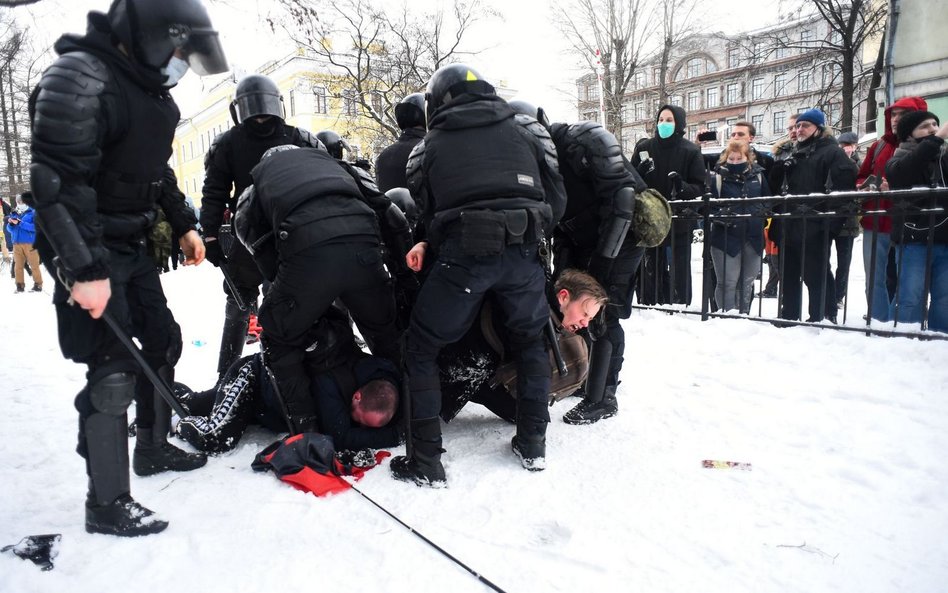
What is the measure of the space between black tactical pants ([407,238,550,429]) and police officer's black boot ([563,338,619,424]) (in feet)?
2.32

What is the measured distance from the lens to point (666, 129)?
5582 mm

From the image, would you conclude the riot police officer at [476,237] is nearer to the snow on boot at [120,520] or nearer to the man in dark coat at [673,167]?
the snow on boot at [120,520]

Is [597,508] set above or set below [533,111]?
below

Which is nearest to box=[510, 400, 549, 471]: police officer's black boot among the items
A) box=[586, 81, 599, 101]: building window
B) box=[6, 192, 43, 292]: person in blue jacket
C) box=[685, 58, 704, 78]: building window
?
box=[6, 192, 43, 292]: person in blue jacket

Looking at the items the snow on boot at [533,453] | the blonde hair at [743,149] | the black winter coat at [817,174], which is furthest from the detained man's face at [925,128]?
the snow on boot at [533,453]

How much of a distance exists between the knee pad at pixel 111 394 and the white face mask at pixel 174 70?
1.12m

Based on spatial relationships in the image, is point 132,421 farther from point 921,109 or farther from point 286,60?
point 286,60

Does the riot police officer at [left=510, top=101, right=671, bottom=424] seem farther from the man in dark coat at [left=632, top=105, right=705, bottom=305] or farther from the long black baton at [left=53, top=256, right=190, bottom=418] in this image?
the man in dark coat at [left=632, top=105, right=705, bottom=305]

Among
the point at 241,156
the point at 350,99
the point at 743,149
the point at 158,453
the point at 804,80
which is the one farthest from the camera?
the point at 804,80

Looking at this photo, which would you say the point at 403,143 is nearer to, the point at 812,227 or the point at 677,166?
the point at 677,166

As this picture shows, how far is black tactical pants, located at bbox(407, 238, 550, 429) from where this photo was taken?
2.54 m

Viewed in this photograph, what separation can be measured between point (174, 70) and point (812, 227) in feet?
16.7

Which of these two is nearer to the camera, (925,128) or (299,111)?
(925,128)

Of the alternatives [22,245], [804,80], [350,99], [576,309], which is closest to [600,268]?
[576,309]
